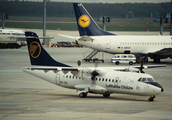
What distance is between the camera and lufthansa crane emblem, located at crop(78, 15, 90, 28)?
57.6m

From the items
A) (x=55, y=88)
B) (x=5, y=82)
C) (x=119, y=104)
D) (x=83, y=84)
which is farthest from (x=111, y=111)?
(x=5, y=82)

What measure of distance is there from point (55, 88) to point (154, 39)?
3087 centimetres

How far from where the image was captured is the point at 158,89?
25344 mm

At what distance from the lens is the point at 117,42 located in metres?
57.0

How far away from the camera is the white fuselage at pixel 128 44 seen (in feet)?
185

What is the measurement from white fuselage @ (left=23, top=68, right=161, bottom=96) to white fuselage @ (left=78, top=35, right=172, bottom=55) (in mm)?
26435

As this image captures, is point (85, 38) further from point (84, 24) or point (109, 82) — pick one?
point (109, 82)

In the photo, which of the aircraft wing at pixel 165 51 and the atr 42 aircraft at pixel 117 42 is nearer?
the aircraft wing at pixel 165 51

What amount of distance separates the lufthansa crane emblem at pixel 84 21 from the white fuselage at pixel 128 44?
302cm

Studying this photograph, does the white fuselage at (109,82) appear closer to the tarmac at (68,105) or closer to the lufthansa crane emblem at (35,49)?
the tarmac at (68,105)

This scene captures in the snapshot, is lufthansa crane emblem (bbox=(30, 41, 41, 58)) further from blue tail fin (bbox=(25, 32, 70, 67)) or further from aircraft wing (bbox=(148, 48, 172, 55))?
aircraft wing (bbox=(148, 48, 172, 55))

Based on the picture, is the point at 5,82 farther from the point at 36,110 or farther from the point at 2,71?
the point at 36,110

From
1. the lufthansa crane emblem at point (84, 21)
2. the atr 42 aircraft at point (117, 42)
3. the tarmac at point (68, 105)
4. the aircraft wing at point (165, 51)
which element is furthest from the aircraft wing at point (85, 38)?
the tarmac at point (68, 105)

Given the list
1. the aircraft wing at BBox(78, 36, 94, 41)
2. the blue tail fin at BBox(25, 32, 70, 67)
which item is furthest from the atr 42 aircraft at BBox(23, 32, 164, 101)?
the aircraft wing at BBox(78, 36, 94, 41)
